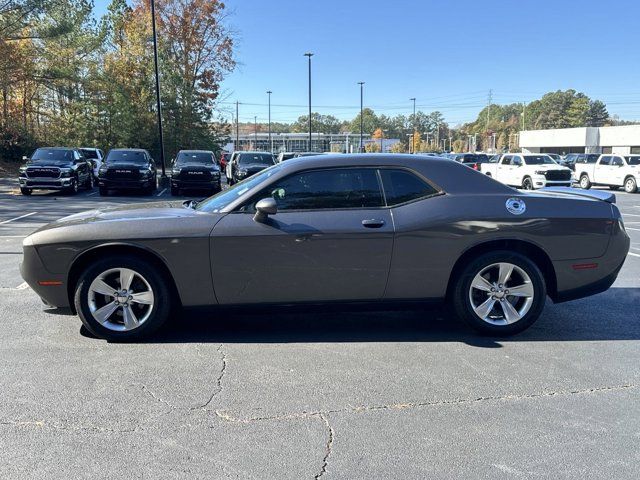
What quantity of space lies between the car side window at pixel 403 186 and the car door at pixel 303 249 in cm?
14

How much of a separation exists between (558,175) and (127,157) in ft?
57.8

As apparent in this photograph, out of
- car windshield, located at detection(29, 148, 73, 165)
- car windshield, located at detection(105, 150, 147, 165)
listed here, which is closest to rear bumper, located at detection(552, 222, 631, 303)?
car windshield, located at detection(105, 150, 147, 165)

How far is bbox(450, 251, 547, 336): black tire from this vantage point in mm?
4504

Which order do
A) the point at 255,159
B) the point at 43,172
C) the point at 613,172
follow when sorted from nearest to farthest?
1. the point at 43,172
2. the point at 255,159
3. the point at 613,172

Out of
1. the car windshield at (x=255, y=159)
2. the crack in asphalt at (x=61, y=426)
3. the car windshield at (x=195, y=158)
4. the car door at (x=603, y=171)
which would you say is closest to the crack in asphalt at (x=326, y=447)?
the crack in asphalt at (x=61, y=426)

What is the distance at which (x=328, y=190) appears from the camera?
4.50 metres

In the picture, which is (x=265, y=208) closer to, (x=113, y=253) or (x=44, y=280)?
(x=113, y=253)

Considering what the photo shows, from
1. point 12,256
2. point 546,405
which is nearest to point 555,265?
point 546,405

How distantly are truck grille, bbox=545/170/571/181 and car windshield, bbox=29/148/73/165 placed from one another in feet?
63.2

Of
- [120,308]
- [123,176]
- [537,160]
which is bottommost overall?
[120,308]

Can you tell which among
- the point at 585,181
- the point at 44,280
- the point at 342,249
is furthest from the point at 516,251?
the point at 585,181

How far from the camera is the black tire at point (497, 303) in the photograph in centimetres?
450

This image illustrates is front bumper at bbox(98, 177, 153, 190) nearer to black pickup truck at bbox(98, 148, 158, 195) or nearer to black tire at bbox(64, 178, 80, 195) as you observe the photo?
black pickup truck at bbox(98, 148, 158, 195)

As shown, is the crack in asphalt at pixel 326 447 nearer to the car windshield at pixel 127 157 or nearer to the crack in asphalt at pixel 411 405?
the crack in asphalt at pixel 411 405
